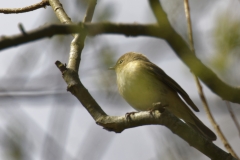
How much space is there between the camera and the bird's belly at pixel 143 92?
17.1 feet

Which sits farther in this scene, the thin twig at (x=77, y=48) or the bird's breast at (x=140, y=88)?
the bird's breast at (x=140, y=88)

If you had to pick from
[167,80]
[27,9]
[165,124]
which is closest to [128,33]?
[165,124]

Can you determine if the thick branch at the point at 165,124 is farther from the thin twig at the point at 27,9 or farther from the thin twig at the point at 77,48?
the thin twig at the point at 27,9

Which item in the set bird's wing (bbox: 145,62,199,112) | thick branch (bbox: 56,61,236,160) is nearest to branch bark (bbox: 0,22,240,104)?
thick branch (bbox: 56,61,236,160)

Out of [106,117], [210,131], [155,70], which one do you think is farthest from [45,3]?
[210,131]

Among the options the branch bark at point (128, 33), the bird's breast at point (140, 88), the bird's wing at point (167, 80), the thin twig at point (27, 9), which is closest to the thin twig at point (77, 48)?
the thin twig at point (27, 9)

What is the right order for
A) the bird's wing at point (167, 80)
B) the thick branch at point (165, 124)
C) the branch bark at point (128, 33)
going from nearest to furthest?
the branch bark at point (128, 33) < the thick branch at point (165, 124) < the bird's wing at point (167, 80)

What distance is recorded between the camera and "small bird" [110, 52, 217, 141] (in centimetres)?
523

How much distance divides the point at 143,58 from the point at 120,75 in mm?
761

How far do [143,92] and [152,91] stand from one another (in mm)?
129

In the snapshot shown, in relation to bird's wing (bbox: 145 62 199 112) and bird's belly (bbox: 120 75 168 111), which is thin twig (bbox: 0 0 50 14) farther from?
bird's wing (bbox: 145 62 199 112)

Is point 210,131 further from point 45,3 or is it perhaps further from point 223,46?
point 45,3

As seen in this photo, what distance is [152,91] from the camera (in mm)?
5340

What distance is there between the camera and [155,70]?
5.68 meters
